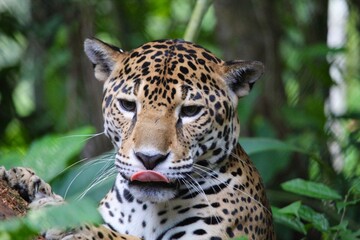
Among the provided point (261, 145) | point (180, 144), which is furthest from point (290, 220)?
point (261, 145)

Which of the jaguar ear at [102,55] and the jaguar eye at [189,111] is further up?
the jaguar ear at [102,55]

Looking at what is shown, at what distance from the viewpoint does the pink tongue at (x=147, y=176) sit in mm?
5711

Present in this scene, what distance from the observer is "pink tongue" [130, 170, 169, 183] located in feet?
18.7

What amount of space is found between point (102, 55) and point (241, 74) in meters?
1.10

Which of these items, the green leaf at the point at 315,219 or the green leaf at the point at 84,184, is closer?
the green leaf at the point at 315,219

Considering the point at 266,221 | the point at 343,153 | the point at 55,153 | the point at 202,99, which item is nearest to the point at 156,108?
the point at 202,99

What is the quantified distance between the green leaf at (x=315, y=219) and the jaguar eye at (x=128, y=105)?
164 centimetres

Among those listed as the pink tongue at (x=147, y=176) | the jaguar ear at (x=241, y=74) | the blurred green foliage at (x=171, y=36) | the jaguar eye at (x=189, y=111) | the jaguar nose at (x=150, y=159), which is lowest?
the blurred green foliage at (x=171, y=36)

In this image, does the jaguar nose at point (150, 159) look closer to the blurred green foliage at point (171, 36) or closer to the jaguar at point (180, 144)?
the jaguar at point (180, 144)

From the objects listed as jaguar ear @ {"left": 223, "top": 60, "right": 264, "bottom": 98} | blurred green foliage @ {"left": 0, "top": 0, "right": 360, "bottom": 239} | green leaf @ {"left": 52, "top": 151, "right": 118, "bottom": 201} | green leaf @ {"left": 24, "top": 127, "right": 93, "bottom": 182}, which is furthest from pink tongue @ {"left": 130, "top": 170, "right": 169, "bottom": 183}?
blurred green foliage @ {"left": 0, "top": 0, "right": 360, "bottom": 239}

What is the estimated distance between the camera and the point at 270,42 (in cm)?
1282

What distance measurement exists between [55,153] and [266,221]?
2035 mm

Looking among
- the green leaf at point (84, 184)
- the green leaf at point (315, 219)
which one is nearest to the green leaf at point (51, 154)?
the green leaf at point (84, 184)

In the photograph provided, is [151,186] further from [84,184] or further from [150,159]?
[84,184]
